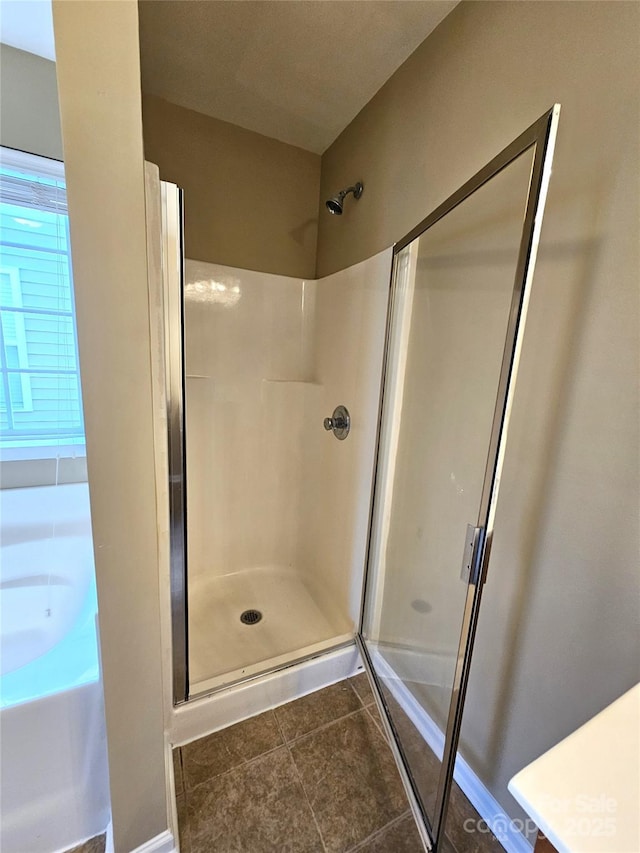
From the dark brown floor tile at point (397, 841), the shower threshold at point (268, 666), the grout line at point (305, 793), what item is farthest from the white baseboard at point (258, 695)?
the dark brown floor tile at point (397, 841)

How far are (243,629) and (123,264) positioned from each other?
5.56 feet

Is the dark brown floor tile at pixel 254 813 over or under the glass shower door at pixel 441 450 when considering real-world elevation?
under

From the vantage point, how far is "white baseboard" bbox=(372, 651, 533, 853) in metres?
1.03

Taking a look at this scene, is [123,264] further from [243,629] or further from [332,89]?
[243,629]

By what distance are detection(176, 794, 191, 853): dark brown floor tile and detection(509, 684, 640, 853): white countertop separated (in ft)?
3.65

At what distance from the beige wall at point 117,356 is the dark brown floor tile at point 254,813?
0.30 m

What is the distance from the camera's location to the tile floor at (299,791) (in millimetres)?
1043

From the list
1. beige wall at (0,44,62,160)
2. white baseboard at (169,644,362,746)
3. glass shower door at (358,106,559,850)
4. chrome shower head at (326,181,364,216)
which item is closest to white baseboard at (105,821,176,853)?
white baseboard at (169,644,362,746)

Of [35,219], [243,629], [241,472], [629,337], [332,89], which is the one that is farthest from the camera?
[241,472]

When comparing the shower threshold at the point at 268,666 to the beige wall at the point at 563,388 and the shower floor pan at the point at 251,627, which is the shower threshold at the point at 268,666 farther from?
the beige wall at the point at 563,388

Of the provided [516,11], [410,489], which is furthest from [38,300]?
[516,11]

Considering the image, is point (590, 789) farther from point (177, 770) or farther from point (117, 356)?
point (177, 770)

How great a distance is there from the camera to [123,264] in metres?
0.65

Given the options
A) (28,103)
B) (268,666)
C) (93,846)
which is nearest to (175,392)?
(268,666)
